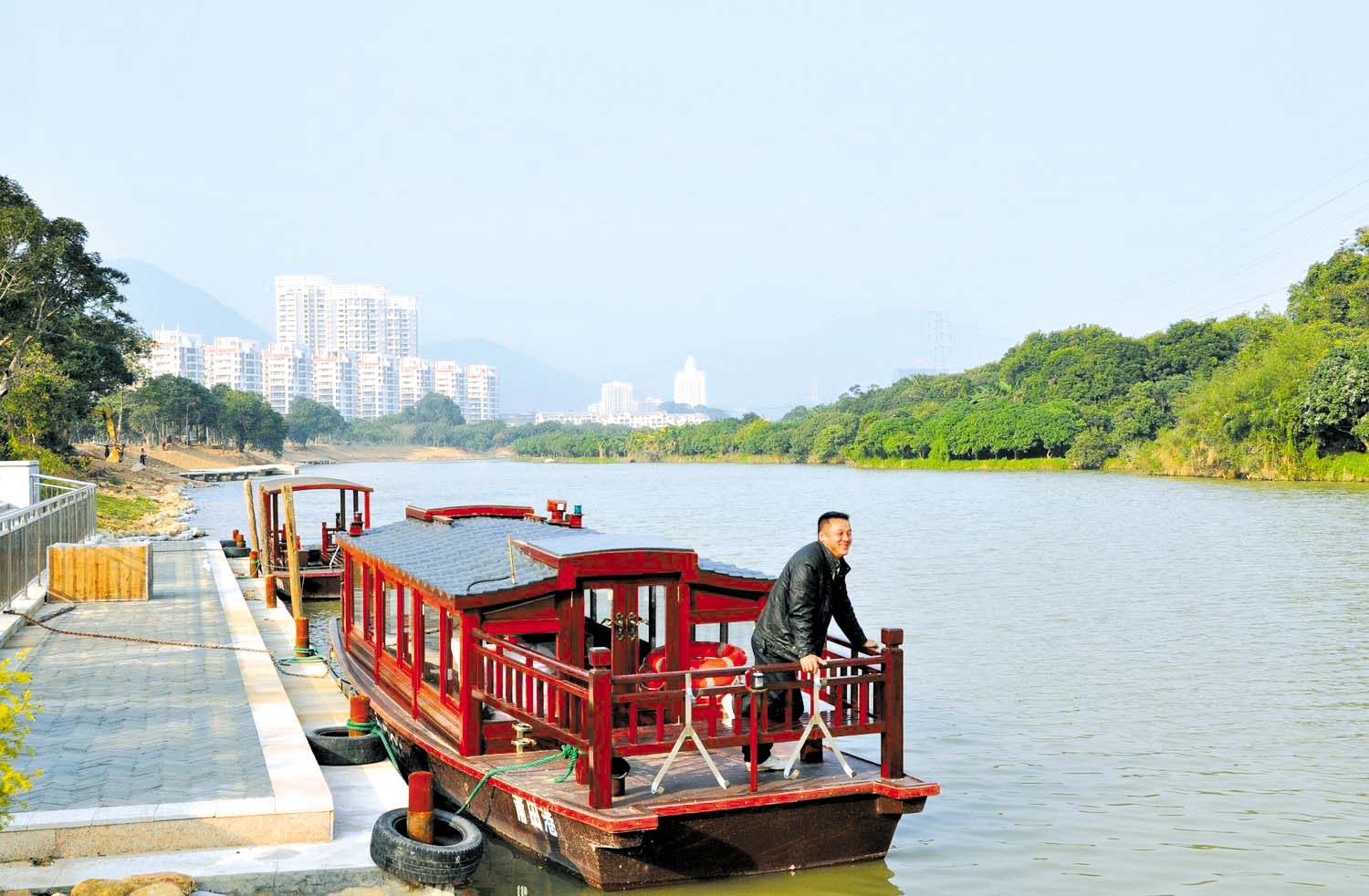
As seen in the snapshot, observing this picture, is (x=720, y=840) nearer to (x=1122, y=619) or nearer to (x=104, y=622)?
(x=104, y=622)

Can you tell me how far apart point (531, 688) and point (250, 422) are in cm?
10368

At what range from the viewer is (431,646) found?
9086 mm

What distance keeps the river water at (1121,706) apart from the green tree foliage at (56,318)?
22.8m

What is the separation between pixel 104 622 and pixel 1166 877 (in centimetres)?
1148

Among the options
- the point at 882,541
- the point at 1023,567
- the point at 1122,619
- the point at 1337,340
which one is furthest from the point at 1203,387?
the point at 1122,619

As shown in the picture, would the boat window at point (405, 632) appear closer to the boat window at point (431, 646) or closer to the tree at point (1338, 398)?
the boat window at point (431, 646)

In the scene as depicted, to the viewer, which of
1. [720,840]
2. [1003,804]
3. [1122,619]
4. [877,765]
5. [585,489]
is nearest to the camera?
[720,840]

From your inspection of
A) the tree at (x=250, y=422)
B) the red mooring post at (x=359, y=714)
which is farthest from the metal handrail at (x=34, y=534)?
Result: the tree at (x=250, y=422)

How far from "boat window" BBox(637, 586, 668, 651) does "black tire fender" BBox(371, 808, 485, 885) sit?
1851 millimetres

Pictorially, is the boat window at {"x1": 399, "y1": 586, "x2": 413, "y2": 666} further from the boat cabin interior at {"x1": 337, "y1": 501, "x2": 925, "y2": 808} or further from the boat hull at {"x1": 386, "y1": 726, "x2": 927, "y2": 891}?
the boat hull at {"x1": 386, "y1": 726, "x2": 927, "y2": 891}

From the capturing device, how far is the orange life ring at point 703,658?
813 cm

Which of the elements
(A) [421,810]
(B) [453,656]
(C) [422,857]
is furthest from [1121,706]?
(C) [422,857]

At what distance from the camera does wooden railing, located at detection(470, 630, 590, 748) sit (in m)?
7.00

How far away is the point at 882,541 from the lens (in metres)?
32.0
